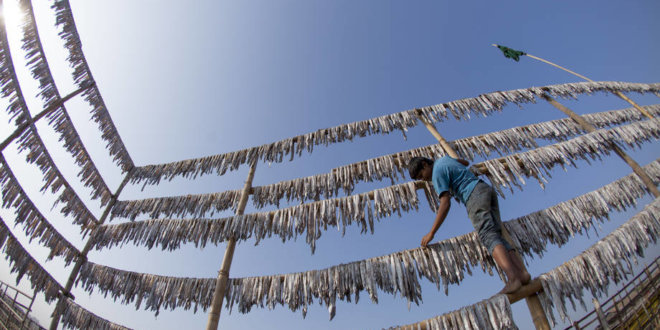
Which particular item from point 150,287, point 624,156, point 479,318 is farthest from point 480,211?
point 150,287

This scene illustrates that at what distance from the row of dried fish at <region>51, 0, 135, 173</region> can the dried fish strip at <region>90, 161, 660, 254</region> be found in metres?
1.94

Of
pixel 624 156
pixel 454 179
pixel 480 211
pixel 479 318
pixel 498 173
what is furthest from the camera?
pixel 624 156

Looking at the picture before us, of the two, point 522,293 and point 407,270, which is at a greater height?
point 407,270

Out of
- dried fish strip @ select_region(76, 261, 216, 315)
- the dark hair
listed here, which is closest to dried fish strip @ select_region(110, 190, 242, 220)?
dried fish strip @ select_region(76, 261, 216, 315)

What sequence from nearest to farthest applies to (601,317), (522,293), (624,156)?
1. (601,317)
2. (522,293)
3. (624,156)

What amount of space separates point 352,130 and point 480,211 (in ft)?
10.0

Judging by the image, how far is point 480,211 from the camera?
2494mm

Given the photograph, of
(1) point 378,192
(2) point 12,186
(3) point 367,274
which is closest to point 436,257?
(3) point 367,274

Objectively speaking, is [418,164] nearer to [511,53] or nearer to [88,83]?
[88,83]

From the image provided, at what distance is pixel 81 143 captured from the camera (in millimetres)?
5812

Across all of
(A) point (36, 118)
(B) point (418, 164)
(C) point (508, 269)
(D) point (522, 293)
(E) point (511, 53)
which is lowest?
(D) point (522, 293)

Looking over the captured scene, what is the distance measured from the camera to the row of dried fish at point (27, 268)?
13.7 feet

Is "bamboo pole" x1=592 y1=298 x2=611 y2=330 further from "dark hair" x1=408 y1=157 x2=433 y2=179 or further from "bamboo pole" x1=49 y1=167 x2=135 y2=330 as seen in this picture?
"bamboo pole" x1=49 y1=167 x2=135 y2=330

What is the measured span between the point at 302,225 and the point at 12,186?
486 cm
